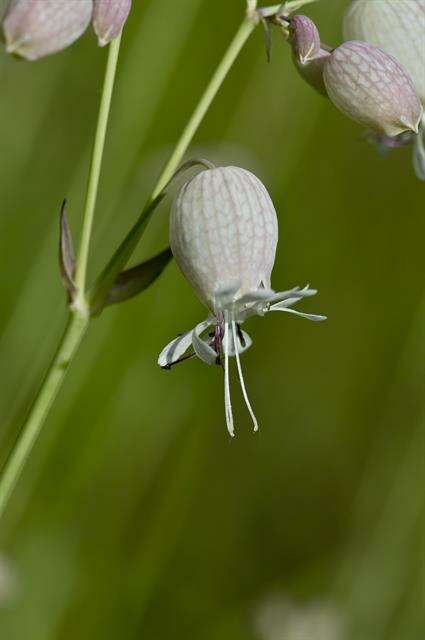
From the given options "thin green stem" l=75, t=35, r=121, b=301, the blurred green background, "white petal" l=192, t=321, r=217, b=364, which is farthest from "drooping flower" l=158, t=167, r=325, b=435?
the blurred green background

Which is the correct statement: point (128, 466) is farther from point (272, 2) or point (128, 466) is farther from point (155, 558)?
point (272, 2)

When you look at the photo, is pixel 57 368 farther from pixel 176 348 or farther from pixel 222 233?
pixel 222 233

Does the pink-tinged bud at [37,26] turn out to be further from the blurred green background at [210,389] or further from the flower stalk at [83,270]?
the blurred green background at [210,389]

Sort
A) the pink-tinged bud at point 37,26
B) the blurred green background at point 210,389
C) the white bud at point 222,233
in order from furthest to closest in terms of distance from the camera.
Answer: the blurred green background at point 210,389
the white bud at point 222,233
the pink-tinged bud at point 37,26

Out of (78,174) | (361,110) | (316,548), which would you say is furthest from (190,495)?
(361,110)

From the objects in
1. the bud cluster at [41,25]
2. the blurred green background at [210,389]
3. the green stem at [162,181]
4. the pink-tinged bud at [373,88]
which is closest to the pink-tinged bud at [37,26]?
the bud cluster at [41,25]

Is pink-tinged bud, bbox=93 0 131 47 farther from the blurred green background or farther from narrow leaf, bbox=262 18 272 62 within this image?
the blurred green background

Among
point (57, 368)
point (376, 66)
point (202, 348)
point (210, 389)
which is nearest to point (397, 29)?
point (376, 66)

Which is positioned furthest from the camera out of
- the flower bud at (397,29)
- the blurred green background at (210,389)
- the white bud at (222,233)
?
the blurred green background at (210,389)
